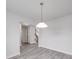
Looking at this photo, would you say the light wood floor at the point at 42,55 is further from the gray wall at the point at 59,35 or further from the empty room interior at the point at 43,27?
the gray wall at the point at 59,35

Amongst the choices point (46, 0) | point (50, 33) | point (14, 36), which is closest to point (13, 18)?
point (14, 36)

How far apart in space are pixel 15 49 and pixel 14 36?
0.78m

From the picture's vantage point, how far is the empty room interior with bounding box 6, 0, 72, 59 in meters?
2.74

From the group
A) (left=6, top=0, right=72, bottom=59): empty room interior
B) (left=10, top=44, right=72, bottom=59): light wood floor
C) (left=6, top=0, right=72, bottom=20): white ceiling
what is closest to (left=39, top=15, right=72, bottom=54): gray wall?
(left=6, top=0, right=72, bottom=59): empty room interior

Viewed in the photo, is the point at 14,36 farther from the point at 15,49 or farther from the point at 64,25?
the point at 64,25

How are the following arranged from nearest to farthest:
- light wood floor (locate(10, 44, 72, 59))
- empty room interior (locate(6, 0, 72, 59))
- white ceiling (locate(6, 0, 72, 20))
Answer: white ceiling (locate(6, 0, 72, 20))
empty room interior (locate(6, 0, 72, 59))
light wood floor (locate(10, 44, 72, 59))

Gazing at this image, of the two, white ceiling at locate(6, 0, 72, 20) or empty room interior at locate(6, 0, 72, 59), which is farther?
empty room interior at locate(6, 0, 72, 59)

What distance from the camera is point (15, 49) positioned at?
12.2ft

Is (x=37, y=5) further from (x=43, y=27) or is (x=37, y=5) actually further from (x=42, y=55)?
(x=42, y=55)

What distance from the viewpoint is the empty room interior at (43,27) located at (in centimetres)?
274

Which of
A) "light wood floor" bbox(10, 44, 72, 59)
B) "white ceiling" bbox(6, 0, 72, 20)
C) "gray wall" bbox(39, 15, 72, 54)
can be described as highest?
"white ceiling" bbox(6, 0, 72, 20)

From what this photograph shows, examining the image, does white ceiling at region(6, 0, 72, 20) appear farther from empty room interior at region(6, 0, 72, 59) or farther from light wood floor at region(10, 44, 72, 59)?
light wood floor at region(10, 44, 72, 59)

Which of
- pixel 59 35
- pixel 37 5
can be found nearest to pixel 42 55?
pixel 59 35

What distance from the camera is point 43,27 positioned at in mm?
2814
